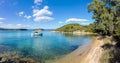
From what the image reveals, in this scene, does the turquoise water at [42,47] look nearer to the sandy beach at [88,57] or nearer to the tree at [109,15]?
the sandy beach at [88,57]

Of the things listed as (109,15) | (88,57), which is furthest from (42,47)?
(109,15)

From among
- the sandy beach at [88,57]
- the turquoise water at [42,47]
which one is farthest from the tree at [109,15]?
the turquoise water at [42,47]

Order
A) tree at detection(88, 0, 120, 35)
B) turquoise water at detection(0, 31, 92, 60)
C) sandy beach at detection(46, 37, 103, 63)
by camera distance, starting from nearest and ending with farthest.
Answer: tree at detection(88, 0, 120, 35)
sandy beach at detection(46, 37, 103, 63)
turquoise water at detection(0, 31, 92, 60)

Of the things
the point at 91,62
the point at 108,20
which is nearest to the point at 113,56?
the point at 91,62

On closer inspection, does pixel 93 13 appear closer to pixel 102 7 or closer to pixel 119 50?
pixel 102 7

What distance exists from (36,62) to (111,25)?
13.5 meters

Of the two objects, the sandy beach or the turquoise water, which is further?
the turquoise water

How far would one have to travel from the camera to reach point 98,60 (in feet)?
69.8

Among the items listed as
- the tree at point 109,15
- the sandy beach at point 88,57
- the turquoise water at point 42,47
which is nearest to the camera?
the tree at point 109,15

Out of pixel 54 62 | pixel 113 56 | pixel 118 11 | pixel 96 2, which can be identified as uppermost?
pixel 96 2

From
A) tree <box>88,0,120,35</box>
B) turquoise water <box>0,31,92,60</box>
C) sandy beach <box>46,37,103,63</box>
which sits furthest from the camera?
turquoise water <box>0,31,92,60</box>

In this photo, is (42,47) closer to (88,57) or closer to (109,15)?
(88,57)

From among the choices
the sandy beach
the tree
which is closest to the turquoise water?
the sandy beach

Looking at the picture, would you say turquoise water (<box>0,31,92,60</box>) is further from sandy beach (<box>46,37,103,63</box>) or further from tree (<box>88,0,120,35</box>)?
tree (<box>88,0,120,35</box>)
